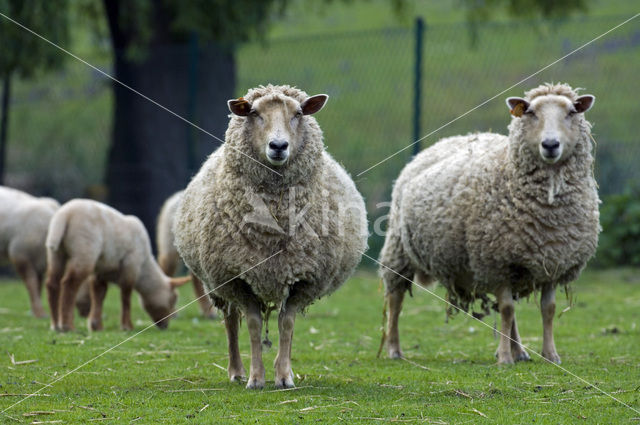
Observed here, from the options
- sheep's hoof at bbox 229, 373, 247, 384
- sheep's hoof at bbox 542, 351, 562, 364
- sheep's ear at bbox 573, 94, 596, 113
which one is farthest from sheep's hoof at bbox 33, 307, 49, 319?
sheep's ear at bbox 573, 94, 596, 113

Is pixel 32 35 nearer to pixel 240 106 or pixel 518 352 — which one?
pixel 240 106

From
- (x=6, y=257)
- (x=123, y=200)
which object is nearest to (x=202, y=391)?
(x=6, y=257)

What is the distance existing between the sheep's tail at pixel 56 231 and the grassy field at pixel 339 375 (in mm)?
803

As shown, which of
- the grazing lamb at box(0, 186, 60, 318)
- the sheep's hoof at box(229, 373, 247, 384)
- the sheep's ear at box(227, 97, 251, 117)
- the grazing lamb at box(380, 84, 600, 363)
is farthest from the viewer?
the grazing lamb at box(0, 186, 60, 318)

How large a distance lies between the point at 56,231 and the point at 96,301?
0.81 m

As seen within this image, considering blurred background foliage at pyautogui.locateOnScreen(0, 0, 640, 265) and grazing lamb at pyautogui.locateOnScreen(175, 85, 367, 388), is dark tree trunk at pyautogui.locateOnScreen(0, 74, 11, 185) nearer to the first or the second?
blurred background foliage at pyautogui.locateOnScreen(0, 0, 640, 265)

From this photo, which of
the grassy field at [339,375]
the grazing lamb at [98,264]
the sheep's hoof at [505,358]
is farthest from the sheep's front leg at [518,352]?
the grazing lamb at [98,264]

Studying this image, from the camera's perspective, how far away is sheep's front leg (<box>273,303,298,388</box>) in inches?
243

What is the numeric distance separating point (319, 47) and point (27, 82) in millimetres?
4891

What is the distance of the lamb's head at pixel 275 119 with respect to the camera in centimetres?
614

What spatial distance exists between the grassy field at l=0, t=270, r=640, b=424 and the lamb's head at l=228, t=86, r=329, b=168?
1.49 m

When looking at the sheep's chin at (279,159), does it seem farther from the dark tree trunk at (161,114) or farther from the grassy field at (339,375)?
the dark tree trunk at (161,114)

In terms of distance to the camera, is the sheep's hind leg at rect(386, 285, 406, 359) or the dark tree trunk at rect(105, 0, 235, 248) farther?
the dark tree trunk at rect(105, 0, 235, 248)

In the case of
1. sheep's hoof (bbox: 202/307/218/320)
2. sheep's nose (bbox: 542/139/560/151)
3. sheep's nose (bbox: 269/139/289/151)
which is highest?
sheep's nose (bbox: 542/139/560/151)
